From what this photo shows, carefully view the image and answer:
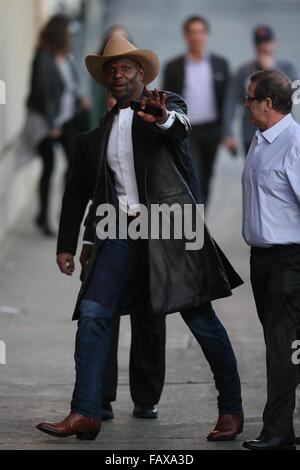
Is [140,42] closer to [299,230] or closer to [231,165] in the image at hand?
[231,165]

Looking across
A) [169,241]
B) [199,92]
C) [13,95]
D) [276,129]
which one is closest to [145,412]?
[169,241]

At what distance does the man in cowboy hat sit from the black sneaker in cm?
65

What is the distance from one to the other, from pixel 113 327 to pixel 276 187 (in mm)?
1263

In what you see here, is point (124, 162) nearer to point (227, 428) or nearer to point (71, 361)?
point (227, 428)

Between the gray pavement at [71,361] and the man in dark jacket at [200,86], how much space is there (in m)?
1.01

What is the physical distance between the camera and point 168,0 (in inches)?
1081

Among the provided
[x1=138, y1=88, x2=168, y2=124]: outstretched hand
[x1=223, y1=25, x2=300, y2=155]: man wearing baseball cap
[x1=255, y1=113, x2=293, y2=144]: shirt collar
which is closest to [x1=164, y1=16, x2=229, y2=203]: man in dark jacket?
[x1=223, y1=25, x2=300, y2=155]: man wearing baseball cap

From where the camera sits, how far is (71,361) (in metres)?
9.05

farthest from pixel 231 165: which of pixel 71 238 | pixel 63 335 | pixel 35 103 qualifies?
pixel 71 238

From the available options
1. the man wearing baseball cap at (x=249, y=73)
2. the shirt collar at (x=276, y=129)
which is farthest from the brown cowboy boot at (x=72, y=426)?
the man wearing baseball cap at (x=249, y=73)

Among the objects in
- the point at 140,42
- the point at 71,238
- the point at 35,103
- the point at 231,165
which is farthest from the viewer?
the point at 140,42

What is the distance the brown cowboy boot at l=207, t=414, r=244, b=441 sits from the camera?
6.98 metres
